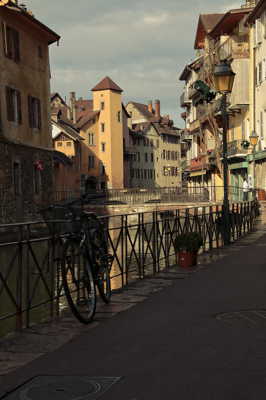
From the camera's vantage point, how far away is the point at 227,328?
647cm

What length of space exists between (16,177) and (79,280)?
24587mm

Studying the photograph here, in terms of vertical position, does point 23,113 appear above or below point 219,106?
below

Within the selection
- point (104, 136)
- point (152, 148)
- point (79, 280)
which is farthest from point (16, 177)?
point (152, 148)

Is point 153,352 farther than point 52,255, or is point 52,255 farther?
point 52,255

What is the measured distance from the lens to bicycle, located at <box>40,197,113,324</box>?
6.97 m

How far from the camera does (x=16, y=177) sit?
3138 centimetres

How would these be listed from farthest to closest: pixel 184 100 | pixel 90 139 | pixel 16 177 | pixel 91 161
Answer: pixel 90 139
pixel 91 161
pixel 184 100
pixel 16 177

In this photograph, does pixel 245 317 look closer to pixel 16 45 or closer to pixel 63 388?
pixel 63 388

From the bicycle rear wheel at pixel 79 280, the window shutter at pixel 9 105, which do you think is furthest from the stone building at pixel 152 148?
the bicycle rear wheel at pixel 79 280

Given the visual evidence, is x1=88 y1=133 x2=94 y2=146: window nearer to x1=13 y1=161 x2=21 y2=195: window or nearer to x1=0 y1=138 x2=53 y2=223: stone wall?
x1=0 y1=138 x2=53 y2=223: stone wall

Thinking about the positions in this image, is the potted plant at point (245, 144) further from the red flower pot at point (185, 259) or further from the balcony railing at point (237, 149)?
the red flower pot at point (185, 259)

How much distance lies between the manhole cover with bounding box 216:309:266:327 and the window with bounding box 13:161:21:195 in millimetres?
24457

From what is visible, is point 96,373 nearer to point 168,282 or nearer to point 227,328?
point 227,328

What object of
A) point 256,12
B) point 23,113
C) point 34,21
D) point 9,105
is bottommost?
point 23,113
